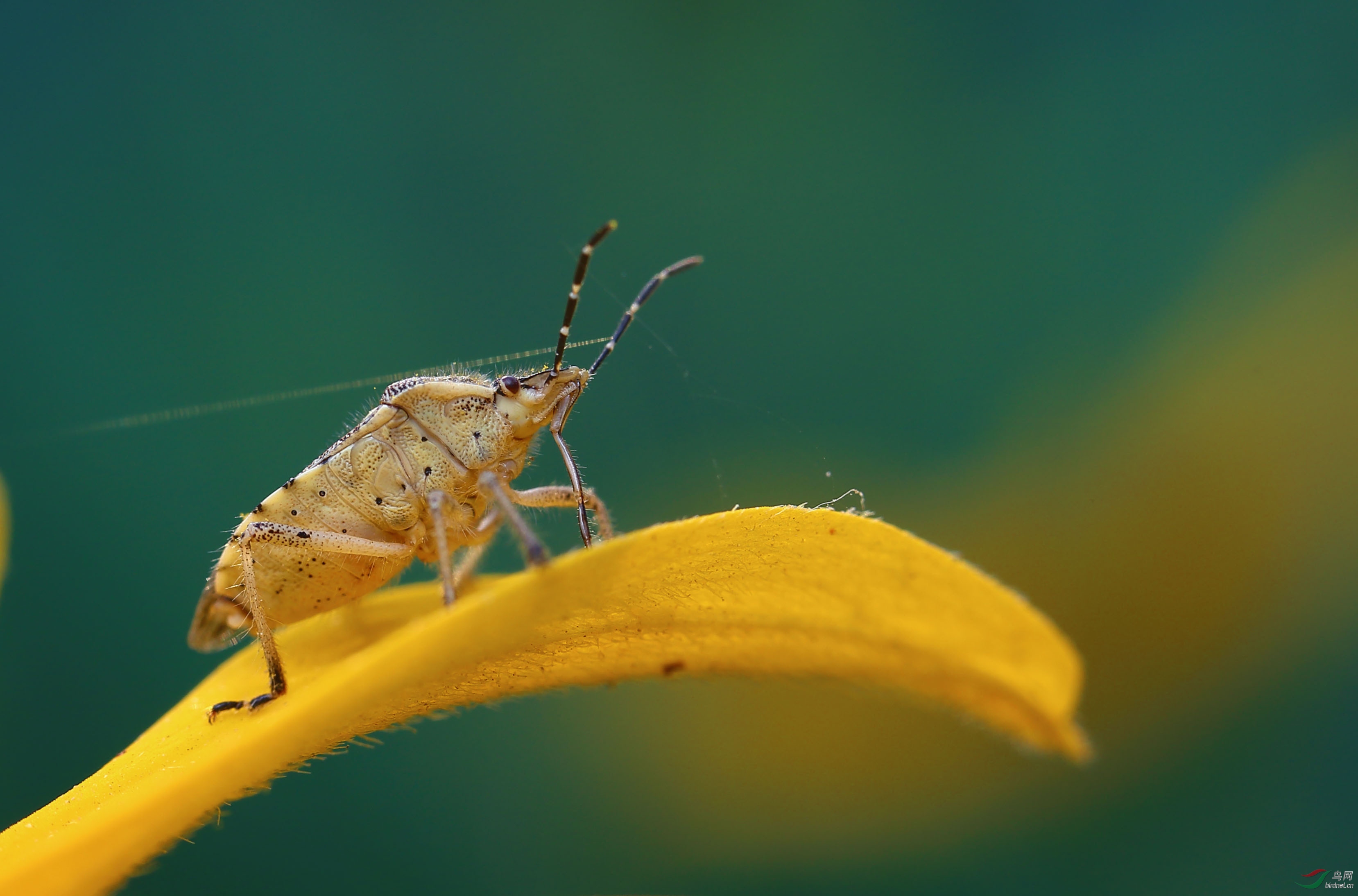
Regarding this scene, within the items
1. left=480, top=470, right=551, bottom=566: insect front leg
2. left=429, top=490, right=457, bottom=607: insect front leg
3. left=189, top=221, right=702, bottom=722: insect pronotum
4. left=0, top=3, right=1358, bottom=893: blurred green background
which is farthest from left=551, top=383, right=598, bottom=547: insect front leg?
left=429, top=490, right=457, bottom=607: insect front leg

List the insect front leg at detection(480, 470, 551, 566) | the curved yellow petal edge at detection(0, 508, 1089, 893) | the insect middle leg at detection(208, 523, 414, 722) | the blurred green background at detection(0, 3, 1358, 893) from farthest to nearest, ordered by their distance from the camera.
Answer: the blurred green background at detection(0, 3, 1358, 893) → the insect middle leg at detection(208, 523, 414, 722) → the insect front leg at detection(480, 470, 551, 566) → the curved yellow petal edge at detection(0, 508, 1089, 893)

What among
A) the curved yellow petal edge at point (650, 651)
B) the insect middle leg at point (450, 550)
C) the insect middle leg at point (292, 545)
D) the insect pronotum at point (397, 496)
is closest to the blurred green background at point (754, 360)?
the insect middle leg at point (450, 550)

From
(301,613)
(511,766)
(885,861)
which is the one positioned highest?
(301,613)

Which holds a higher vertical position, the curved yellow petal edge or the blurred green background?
the blurred green background

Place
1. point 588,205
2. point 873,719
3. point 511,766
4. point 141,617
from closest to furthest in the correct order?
point 873,719
point 511,766
point 141,617
point 588,205

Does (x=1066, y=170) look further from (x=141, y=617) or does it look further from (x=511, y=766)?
(x=141, y=617)

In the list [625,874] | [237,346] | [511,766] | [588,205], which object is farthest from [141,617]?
[588,205]

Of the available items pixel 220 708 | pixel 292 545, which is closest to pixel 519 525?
pixel 220 708

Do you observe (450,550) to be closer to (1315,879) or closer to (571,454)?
(571,454)

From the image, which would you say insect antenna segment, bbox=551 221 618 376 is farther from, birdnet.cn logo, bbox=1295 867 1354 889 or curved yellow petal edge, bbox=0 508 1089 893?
birdnet.cn logo, bbox=1295 867 1354 889
